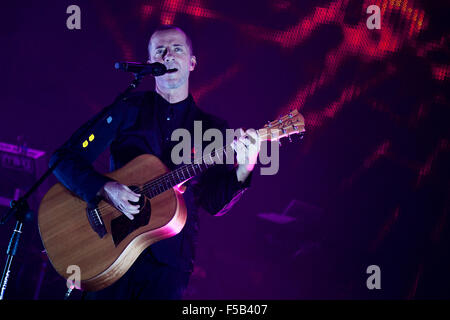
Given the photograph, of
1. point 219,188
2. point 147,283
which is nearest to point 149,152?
point 219,188

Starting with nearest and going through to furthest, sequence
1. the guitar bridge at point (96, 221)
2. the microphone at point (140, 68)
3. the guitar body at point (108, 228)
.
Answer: the microphone at point (140, 68)
the guitar body at point (108, 228)
the guitar bridge at point (96, 221)

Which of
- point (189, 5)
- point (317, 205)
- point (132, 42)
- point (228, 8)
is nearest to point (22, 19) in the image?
point (132, 42)

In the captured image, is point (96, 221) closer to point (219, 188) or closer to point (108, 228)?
point (108, 228)

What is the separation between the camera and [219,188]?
265cm

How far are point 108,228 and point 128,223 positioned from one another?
0.56 ft

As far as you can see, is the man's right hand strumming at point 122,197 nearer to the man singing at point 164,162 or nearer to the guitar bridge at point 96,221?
the man singing at point 164,162

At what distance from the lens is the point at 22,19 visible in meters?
5.47

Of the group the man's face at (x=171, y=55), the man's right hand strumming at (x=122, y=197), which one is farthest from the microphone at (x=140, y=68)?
the man's right hand strumming at (x=122, y=197)

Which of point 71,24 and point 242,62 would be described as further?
point 71,24

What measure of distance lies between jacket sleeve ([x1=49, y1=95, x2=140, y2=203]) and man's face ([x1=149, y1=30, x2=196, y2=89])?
39cm

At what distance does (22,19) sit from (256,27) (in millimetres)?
3438

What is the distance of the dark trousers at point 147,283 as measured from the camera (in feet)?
7.63

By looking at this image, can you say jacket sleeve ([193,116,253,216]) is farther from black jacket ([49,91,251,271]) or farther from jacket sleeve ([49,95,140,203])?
jacket sleeve ([49,95,140,203])
